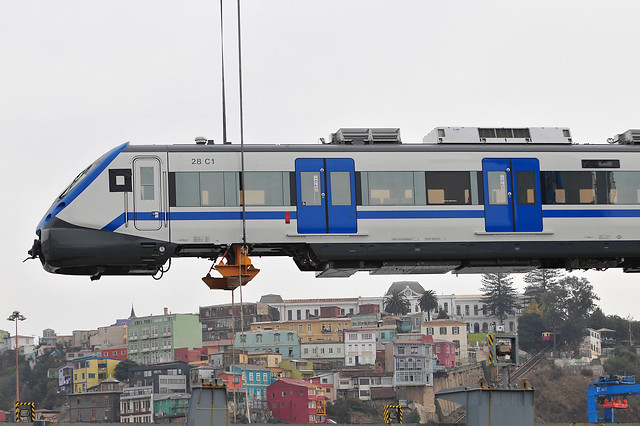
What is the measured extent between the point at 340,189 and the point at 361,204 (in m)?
0.57

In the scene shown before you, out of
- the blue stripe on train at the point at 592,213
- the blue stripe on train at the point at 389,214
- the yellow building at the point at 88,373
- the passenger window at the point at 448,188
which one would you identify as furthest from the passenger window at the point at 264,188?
the yellow building at the point at 88,373

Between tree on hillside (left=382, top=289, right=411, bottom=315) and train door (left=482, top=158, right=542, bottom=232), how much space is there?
15712cm

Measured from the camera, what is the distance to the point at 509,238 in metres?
22.3

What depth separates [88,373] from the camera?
148625 millimetres

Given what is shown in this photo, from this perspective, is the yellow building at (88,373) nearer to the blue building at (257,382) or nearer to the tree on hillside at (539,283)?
the blue building at (257,382)

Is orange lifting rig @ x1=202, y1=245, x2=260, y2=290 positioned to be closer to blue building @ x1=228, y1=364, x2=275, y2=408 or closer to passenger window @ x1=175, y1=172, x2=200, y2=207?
passenger window @ x1=175, y1=172, x2=200, y2=207

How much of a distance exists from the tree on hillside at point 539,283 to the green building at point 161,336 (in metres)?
59.8

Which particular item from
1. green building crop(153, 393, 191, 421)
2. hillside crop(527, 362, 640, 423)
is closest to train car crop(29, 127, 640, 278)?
green building crop(153, 393, 191, 421)

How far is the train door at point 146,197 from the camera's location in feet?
69.2

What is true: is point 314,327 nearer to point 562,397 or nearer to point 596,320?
point 562,397

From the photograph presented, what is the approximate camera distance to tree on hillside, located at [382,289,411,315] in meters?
179

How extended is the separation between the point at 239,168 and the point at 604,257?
30.2 feet

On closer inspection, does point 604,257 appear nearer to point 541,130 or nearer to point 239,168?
point 541,130

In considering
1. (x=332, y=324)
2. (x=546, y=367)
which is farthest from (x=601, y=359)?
(x=332, y=324)
